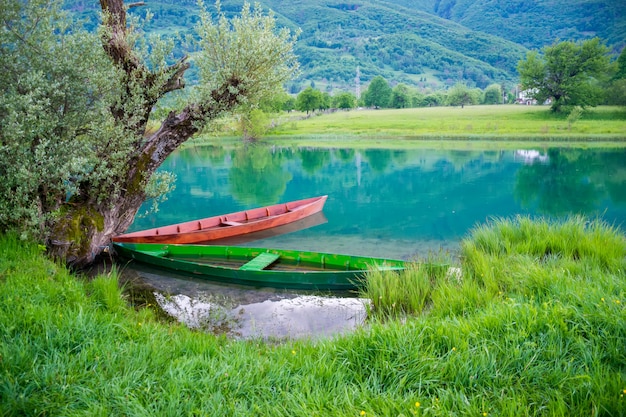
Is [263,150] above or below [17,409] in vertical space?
below

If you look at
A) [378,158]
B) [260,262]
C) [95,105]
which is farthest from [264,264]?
[378,158]

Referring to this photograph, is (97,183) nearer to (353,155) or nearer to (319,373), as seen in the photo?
(319,373)

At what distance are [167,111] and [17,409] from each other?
10.9 m

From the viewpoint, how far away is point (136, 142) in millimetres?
11898

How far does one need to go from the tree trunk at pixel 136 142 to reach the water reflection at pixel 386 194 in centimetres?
221

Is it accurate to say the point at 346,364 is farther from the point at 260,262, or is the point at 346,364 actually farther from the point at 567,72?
the point at 567,72

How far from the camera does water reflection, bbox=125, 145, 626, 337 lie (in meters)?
13.4

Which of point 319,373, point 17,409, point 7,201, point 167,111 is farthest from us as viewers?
point 167,111

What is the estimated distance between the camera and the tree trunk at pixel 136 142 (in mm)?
11008

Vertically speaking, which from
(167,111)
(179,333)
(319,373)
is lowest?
(179,333)

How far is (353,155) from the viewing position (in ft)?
147

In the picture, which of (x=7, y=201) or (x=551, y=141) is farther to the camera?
(x=551, y=141)

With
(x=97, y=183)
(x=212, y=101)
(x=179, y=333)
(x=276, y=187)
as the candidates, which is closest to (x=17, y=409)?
(x=179, y=333)

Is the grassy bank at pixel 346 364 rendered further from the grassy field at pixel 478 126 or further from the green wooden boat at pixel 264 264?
the grassy field at pixel 478 126
